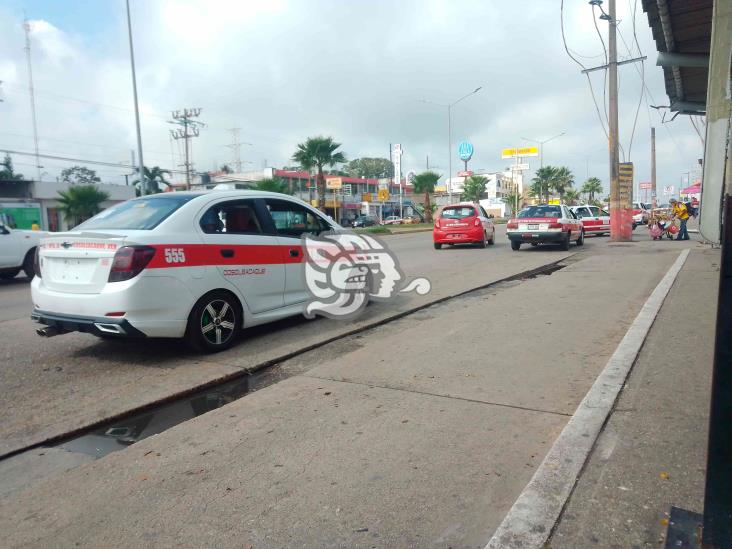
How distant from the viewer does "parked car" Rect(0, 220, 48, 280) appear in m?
11.9

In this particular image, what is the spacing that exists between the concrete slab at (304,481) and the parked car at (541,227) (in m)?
14.2

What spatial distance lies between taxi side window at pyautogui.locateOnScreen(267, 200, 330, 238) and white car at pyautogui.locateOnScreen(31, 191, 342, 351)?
0.03m

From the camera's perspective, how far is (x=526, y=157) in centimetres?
8438

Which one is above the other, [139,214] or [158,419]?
[139,214]

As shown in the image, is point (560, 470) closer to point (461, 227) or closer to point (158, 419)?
point (158, 419)

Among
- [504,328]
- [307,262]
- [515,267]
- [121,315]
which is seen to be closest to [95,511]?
[121,315]

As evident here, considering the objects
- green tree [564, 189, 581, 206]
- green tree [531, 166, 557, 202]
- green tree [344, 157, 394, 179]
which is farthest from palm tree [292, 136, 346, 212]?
green tree [344, 157, 394, 179]

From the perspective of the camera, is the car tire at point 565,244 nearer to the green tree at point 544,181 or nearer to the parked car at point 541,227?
the parked car at point 541,227

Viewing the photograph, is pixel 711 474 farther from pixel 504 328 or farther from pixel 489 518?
pixel 504 328

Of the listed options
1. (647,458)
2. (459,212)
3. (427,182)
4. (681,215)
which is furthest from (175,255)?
(427,182)

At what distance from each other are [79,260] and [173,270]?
875mm

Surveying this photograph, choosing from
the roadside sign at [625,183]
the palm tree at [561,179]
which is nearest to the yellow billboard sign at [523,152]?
the palm tree at [561,179]

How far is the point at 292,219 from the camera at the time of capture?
671cm

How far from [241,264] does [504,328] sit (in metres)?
3.24
